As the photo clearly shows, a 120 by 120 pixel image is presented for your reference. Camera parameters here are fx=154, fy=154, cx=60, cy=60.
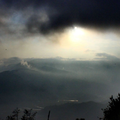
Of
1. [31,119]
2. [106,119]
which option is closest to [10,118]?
[31,119]

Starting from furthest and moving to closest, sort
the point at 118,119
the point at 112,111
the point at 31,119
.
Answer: the point at 31,119 < the point at 112,111 < the point at 118,119

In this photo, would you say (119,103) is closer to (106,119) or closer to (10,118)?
(106,119)

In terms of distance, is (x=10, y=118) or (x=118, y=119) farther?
(x=10, y=118)

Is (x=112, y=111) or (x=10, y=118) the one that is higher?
(x=112, y=111)

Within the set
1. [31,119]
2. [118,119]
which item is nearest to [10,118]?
[31,119]

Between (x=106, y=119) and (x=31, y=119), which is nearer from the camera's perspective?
(x=106, y=119)

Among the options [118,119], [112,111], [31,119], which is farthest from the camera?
[31,119]

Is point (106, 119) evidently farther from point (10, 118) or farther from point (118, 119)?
point (10, 118)

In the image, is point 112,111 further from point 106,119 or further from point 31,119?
point 31,119

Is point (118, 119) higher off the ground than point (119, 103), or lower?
lower
